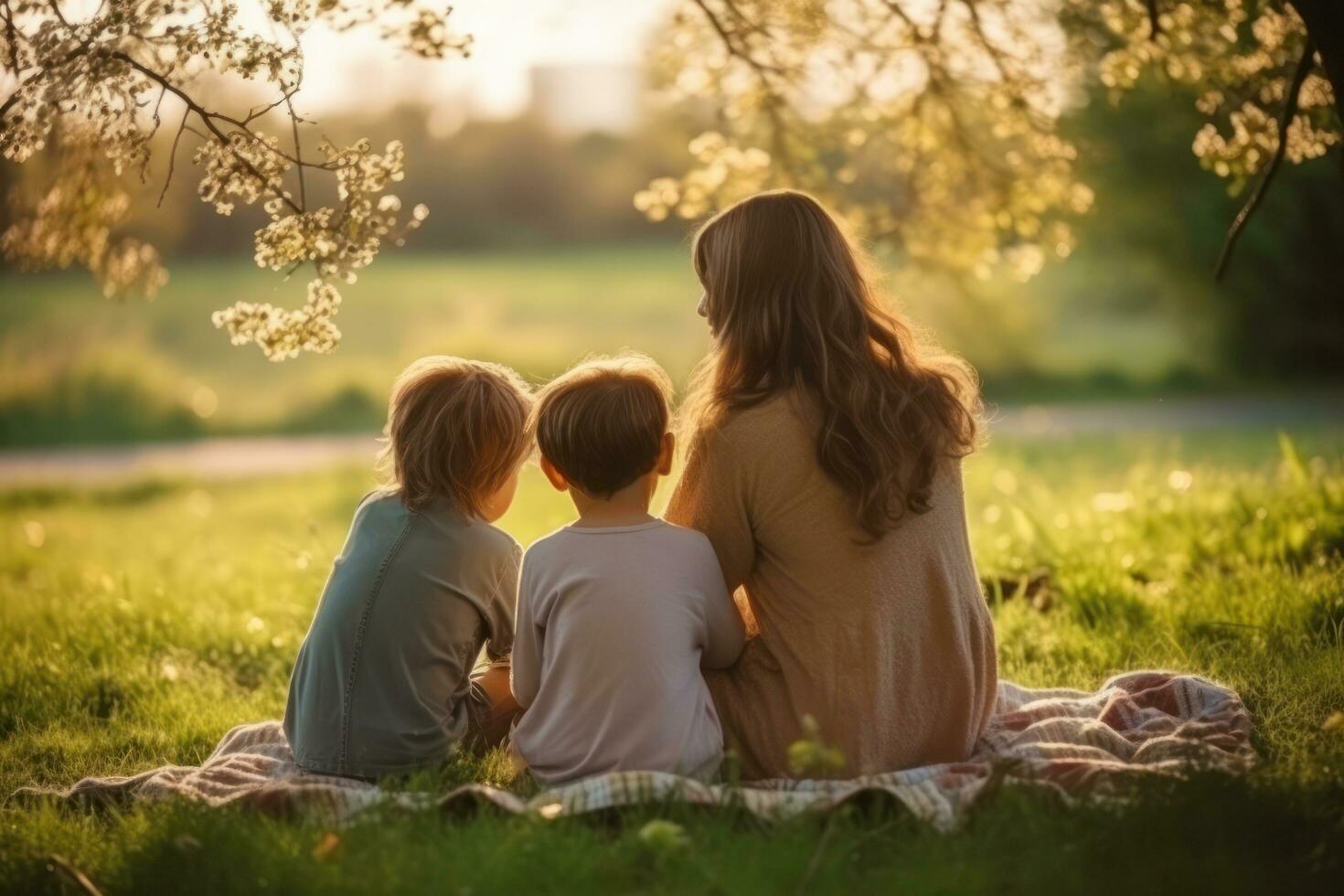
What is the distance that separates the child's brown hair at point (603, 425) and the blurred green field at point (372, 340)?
779cm

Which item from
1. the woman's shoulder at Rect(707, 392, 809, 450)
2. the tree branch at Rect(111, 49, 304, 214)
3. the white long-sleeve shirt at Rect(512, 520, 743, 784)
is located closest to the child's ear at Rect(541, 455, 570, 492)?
the white long-sleeve shirt at Rect(512, 520, 743, 784)

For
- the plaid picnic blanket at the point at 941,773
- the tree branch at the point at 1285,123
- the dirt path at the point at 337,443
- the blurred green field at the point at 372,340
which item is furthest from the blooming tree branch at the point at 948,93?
the dirt path at the point at 337,443

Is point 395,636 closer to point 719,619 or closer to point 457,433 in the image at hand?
point 457,433

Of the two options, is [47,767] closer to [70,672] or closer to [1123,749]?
[70,672]

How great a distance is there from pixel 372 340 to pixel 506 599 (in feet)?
57.5

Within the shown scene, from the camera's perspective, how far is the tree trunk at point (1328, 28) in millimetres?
3779

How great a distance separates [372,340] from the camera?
67.6 feet

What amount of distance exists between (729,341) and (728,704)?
2.99ft

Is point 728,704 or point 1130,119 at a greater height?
point 1130,119

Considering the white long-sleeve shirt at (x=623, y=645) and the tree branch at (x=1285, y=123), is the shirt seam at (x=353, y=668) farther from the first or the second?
the tree branch at (x=1285, y=123)

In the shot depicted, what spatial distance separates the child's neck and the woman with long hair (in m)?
0.13

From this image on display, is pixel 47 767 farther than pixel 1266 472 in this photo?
No

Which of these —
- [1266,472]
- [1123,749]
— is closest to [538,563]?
[1123,749]

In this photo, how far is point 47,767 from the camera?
4.11 m
